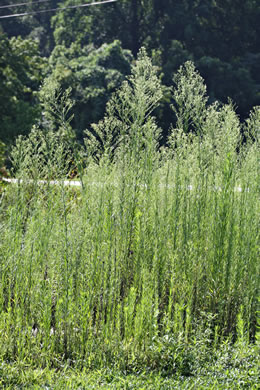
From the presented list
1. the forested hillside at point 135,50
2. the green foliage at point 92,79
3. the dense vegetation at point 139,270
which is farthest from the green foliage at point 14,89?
the dense vegetation at point 139,270

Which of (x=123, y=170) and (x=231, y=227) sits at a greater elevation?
(x=123, y=170)

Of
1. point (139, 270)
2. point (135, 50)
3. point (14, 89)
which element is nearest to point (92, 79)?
point (14, 89)

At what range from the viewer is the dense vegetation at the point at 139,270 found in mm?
3670

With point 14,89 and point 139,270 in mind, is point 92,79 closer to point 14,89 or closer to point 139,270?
point 14,89

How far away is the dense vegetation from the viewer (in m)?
3.67

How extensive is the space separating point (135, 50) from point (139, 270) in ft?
93.8

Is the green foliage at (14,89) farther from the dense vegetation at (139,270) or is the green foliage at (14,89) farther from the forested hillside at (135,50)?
the dense vegetation at (139,270)

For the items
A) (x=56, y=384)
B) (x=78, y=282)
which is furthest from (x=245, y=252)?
(x=56, y=384)

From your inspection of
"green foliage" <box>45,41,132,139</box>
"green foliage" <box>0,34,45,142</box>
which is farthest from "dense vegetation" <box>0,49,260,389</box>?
"green foliage" <box>45,41,132,139</box>

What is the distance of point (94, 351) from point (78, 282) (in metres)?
0.58

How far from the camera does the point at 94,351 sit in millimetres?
3832

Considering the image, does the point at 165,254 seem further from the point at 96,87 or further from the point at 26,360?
the point at 96,87

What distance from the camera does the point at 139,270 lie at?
4.31 m

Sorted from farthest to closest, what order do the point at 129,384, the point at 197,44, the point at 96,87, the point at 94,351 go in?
1. the point at 197,44
2. the point at 96,87
3. the point at 94,351
4. the point at 129,384
